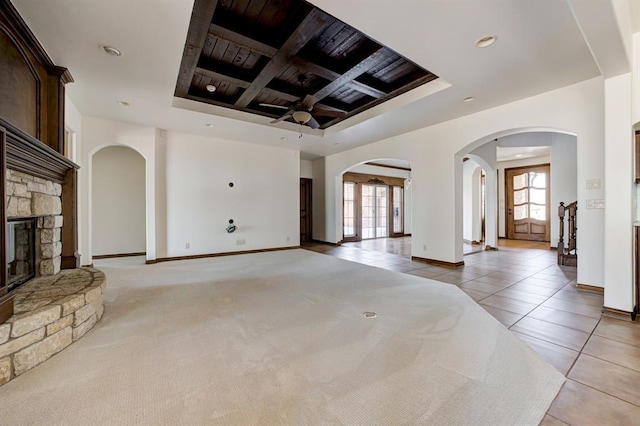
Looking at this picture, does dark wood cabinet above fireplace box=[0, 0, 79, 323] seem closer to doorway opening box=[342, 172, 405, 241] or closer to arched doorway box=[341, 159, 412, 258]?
arched doorway box=[341, 159, 412, 258]

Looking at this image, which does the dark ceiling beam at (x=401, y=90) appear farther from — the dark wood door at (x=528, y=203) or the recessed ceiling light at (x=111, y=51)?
the dark wood door at (x=528, y=203)

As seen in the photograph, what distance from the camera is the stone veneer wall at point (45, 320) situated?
6.06 ft

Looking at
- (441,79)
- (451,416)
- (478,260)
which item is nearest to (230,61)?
(441,79)

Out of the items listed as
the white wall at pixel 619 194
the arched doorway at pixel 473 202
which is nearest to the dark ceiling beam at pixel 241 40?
the white wall at pixel 619 194

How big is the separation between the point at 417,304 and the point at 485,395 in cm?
Result: 156

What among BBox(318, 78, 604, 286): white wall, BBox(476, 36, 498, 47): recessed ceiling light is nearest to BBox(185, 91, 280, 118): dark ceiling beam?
BBox(318, 78, 604, 286): white wall

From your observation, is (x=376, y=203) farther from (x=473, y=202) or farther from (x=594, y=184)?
(x=594, y=184)

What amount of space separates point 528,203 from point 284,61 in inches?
408

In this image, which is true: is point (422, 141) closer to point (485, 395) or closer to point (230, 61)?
point (230, 61)

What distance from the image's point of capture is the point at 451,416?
148 cm

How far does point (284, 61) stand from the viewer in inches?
131

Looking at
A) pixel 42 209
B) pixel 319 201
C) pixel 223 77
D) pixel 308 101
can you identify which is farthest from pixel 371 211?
pixel 42 209

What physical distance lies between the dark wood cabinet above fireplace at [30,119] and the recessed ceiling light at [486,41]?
403 centimetres

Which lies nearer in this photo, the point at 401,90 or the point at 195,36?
the point at 195,36
